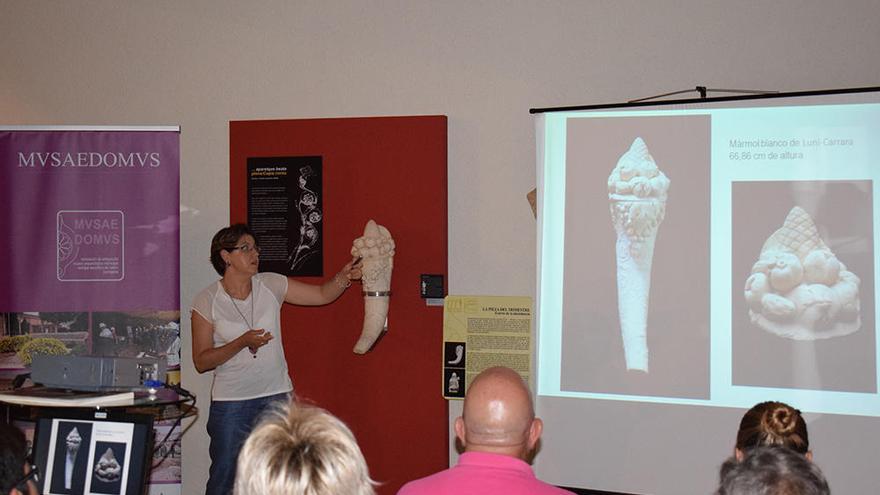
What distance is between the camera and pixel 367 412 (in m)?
4.83

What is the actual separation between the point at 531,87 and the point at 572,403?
1653 millimetres

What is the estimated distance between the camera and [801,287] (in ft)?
12.6

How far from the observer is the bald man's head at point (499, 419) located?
7.30 feet

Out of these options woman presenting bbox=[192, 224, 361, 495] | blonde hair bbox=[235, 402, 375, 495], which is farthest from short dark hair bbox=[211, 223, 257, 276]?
blonde hair bbox=[235, 402, 375, 495]

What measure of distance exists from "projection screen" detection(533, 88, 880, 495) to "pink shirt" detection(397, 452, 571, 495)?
2.04 metres

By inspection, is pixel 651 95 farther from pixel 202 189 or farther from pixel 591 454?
pixel 202 189

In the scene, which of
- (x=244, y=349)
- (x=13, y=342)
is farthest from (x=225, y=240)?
(x=13, y=342)

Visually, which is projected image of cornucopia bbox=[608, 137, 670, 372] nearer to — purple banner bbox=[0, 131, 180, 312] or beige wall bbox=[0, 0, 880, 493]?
beige wall bbox=[0, 0, 880, 493]

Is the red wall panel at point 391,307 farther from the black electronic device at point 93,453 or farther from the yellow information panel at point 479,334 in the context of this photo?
the black electronic device at point 93,453

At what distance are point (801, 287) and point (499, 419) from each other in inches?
85.5

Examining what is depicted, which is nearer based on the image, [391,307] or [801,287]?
[801,287]

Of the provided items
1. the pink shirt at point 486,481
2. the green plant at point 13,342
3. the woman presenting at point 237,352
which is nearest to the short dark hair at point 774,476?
the pink shirt at point 486,481

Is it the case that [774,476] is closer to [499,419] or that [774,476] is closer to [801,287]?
[499,419]

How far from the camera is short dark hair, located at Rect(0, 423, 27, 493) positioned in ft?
5.80
